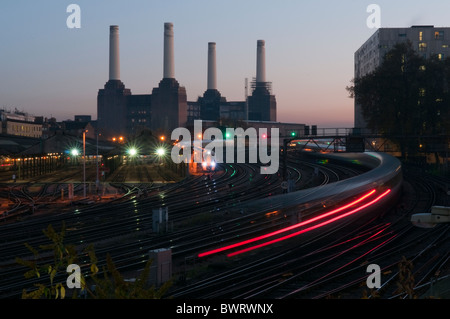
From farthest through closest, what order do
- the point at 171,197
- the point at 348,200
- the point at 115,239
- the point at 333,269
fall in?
1. the point at 171,197
2. the point at 348,200
3. the point at 115,239
4. the point at 333,269

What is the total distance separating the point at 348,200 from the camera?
3475cm

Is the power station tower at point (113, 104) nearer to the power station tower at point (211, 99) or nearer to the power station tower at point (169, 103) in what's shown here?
the power station tower at point (169, 103)

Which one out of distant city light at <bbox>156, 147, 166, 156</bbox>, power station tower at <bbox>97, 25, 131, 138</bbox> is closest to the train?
distant city light at <bbox>156, 147, 166, 156</bbox>

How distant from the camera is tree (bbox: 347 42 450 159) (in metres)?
66.3

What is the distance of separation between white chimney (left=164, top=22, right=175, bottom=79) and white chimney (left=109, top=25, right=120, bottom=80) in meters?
15.2

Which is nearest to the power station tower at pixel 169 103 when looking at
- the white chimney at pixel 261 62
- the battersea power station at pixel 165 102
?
the battersea power station at pixel 165 102

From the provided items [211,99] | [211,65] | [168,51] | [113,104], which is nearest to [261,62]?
[211,65]

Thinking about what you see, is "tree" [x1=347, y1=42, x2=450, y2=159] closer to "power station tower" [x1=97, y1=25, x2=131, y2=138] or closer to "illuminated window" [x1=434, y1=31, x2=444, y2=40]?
"illuminated window" [x1=434, y1=31, x2=444, y2=40]

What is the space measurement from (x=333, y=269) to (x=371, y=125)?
5232cm

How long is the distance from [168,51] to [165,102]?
20101mm

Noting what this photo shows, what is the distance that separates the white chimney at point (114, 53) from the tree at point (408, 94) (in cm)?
10594

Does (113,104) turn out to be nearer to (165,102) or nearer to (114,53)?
(165,102)
